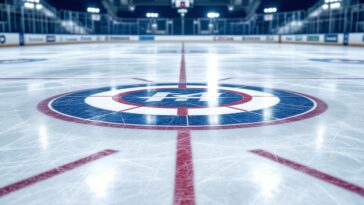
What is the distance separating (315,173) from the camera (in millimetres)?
2643

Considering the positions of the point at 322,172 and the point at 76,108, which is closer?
the point at 322,172

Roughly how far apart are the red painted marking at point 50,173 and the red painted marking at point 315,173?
1.31 m

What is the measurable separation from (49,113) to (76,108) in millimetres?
361

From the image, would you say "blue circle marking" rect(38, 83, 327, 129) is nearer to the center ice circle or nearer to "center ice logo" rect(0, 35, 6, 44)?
the center ice circle

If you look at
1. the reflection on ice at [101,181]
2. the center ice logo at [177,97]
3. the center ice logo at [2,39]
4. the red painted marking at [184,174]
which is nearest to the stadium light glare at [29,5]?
the center ice logo at [2,39]

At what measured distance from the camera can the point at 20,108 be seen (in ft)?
17.1

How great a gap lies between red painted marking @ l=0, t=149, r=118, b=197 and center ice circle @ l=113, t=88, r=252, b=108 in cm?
200

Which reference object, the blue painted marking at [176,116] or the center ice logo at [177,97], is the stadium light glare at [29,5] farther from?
the center ice logo at [177,97]

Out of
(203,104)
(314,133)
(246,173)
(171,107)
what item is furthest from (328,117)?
(246,173)

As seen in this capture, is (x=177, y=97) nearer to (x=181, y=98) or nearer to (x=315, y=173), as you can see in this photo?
(x=181, y=98)

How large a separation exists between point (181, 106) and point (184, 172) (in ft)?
7.79

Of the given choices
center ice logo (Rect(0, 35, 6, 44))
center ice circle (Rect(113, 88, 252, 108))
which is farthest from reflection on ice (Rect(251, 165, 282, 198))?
center ice logo (Rect(0, 35, 6, 44))

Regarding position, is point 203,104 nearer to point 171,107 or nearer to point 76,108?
point 171,107

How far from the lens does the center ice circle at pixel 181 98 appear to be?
5.15 m
